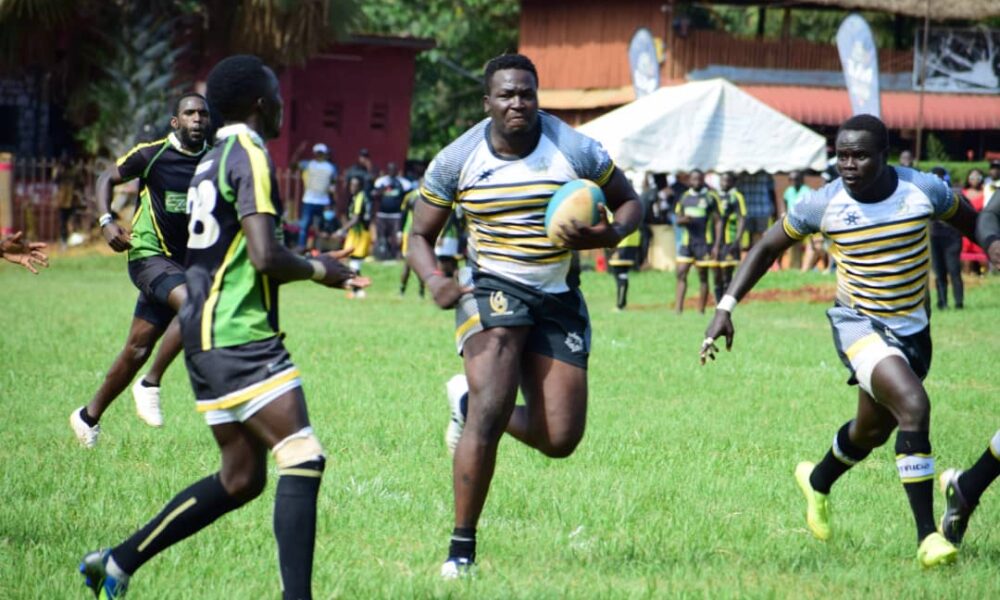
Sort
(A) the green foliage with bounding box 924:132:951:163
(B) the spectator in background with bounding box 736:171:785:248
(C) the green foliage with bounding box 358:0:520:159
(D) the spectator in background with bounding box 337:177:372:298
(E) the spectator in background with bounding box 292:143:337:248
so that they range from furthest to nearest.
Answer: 1. (C) the green foliage with bounding box 358:0:520:159
2. (A) the green foliage with bounding box 924:132:951:163
3. (E) the spectator in background with bounding box 292:143:337:248
4. (B) the spectator in background with bounding box 736:171:785:248
5. (D) the spectator in background with bounding box 337:177:372:298

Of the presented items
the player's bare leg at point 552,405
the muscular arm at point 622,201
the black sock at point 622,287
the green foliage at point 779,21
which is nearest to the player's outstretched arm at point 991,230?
Answer: the muscular arm at point 622,201

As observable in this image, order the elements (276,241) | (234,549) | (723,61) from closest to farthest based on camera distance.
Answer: (276,241) → (234,549) → (723,61)

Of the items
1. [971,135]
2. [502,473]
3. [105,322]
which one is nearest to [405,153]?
[971,135]

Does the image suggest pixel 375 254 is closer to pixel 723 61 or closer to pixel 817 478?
pixel 723 61

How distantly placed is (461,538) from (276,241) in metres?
1.70

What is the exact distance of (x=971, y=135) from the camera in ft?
136

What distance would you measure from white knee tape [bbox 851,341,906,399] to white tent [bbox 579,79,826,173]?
66.9 ft

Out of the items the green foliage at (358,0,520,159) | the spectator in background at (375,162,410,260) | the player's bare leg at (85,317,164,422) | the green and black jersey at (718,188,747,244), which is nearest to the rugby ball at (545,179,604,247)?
the player's bare leg at (85,317,164,422)

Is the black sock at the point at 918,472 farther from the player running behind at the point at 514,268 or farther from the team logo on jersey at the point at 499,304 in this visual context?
the team logo on jersey at the point at 499,304

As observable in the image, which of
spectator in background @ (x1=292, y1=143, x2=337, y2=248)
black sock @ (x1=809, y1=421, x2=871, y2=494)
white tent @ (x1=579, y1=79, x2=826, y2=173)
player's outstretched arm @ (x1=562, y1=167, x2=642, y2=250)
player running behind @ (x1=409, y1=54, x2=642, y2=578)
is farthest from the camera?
spectator in background @ (x1=292, y1=143, x2=337, y2=248)

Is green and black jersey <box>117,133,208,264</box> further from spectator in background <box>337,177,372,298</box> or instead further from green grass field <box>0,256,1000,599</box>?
spectator in background <box>337,177,372,298</box>

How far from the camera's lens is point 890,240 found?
7.25 m

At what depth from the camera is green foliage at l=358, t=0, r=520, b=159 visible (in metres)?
50.1

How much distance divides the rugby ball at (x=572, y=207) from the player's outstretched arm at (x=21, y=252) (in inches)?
95.8
